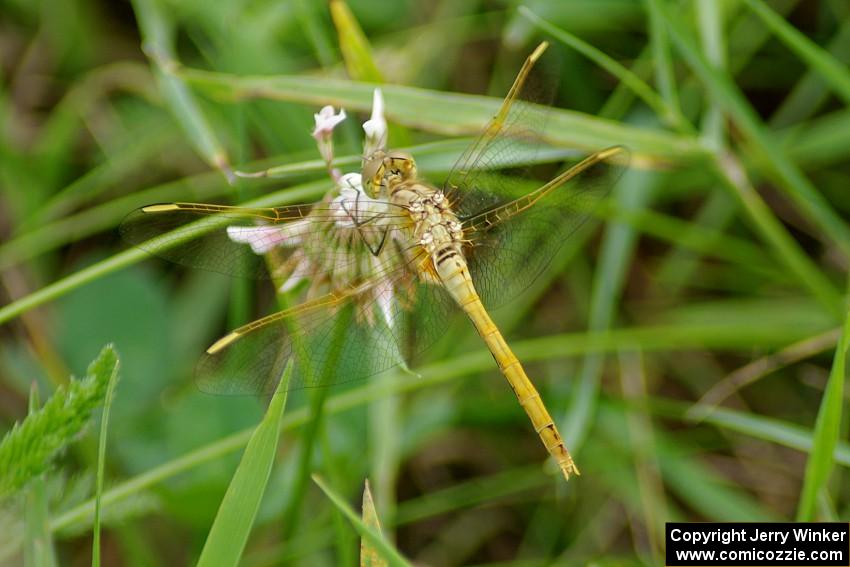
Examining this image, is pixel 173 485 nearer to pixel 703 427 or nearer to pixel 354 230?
pixel 354 230

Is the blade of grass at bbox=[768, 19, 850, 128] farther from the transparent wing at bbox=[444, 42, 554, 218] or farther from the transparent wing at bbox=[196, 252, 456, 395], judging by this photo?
the transparent wing at bbox=[196, 252, 456, 395]

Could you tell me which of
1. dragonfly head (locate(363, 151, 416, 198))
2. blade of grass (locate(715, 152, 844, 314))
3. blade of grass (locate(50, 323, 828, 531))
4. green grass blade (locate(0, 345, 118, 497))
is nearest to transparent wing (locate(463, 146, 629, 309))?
dragonfly head (locate(363, 151, 416, 198))

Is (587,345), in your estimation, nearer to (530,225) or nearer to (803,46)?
(530,225)

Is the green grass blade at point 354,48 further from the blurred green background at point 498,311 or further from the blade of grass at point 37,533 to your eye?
the blade of grass at point 37,533

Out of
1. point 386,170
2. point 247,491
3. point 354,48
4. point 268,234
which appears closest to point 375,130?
point 386,170

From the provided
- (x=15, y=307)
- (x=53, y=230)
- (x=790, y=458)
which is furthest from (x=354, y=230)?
(x=790, y=458)

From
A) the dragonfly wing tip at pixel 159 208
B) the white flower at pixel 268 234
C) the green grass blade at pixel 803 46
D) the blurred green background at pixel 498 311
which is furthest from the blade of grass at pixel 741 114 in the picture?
the dragonfly wing tip at pixel 159 208
